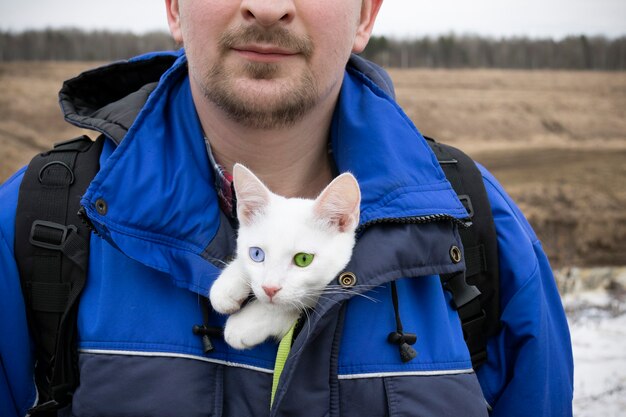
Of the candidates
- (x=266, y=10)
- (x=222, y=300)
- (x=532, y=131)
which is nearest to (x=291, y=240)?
(x=222, y=300)

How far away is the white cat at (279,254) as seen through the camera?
5.31ft

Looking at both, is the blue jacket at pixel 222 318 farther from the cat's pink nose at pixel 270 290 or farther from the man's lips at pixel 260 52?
the man's lips at pixel 260 52

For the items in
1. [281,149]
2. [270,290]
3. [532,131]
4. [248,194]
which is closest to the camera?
[270,290]

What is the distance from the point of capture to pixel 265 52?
1712 millimetres

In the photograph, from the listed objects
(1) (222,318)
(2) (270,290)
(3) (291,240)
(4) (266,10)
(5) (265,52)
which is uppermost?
(4) (266,10)

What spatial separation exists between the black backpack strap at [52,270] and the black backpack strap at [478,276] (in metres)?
1.22

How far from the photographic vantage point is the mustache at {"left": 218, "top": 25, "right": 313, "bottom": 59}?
5.53 ft

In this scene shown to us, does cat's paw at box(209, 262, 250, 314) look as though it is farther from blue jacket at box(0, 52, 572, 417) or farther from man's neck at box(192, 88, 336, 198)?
man's neck at box(192, 88, 336, 198)

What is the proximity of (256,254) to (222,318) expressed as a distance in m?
0.24

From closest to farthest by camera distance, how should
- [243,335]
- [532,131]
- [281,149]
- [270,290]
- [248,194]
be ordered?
[243,335], [270,290], [248,194], [281,149], [532,131]

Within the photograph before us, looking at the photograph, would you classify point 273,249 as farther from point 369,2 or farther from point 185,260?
Answer: point 369,2

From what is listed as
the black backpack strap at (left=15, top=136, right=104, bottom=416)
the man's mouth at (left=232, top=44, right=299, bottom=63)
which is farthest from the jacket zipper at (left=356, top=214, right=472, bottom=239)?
the black backpack strap at (left=15, top=136, right=104, bottom=416)

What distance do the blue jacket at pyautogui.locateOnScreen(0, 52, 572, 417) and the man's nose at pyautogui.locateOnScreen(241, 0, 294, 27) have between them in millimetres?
473

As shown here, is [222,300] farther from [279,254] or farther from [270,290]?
[279,254]
